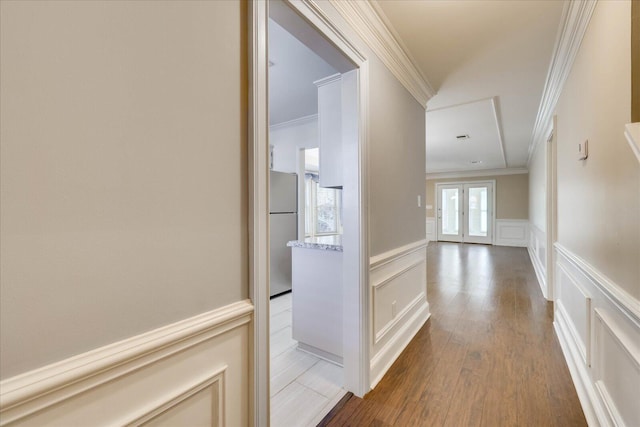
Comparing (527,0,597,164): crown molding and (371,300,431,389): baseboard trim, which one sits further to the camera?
(371,300,431,389): baseboard trim

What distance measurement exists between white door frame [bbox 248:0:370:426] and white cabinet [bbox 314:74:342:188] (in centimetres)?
33

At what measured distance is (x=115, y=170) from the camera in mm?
710

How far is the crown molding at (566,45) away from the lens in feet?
5.51

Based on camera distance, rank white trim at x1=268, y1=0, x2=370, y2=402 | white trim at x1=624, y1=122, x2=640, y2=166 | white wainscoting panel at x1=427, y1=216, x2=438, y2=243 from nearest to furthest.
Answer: white trim at x1=624, y1=122, x2=640, y2=166 → white trim at x1=268, y1=0, x2=370, y2=402 → white wainscoting panel at x1=427, y1=216, x2=438, y2=243

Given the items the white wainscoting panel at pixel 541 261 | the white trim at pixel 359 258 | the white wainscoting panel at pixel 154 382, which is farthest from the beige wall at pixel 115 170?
the white wainscoting panel at pixel 541 261

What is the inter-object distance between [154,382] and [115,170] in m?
0.58

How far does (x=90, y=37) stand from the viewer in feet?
2.19

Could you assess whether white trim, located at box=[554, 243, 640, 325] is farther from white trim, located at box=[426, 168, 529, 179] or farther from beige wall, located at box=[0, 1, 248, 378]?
white trim, located at box=[426, 168, 529, 179]

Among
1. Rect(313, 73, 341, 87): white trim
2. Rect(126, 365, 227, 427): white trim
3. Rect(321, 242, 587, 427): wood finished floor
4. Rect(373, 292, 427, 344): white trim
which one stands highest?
Rect(313, 73, 341, 87): white trim

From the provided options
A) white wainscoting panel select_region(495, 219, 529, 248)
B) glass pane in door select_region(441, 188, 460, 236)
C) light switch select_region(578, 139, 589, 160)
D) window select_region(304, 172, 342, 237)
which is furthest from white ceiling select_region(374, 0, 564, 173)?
glass pane in door select_region(441, 188, 460, 236)

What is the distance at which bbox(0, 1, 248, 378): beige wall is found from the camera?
578 mm

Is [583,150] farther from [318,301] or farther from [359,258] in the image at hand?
[318,301]

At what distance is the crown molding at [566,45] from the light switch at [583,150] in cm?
66

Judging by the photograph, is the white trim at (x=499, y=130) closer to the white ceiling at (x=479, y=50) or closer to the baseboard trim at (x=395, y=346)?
the white ceiling at (x=479, y=50)
